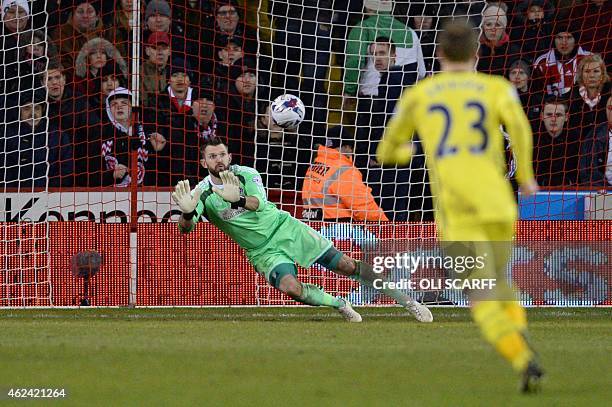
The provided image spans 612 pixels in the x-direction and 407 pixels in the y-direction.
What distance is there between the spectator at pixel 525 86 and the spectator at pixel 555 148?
18cm

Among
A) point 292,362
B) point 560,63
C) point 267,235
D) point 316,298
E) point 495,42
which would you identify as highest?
point 495,42

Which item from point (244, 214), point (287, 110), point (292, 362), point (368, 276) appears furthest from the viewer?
point (287, 110)

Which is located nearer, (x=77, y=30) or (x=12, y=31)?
(x=77, y=30)

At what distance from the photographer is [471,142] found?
6.67 m

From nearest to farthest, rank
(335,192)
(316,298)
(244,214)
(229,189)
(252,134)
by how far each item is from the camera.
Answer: (229,189)
(316,298)
(244,214)
(335,192)
(252,134)

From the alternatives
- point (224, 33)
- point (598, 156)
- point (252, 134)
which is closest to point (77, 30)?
point (224, 33)

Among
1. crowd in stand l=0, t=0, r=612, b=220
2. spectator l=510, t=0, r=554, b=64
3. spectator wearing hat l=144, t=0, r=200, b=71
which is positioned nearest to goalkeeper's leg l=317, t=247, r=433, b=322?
crowd in stand l=0, t=0, r=612, b=220

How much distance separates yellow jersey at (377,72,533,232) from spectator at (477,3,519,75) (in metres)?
9.46

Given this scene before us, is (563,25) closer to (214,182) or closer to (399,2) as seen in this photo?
(399,2)

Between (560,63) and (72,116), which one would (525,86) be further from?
(72,116)

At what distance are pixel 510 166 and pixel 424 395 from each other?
1024 centimetres

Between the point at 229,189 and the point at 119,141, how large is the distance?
457cm

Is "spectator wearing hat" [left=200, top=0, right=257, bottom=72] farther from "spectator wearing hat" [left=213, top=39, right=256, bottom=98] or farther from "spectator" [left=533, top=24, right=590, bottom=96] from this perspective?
"spectator" [left=533, top=24, right=590, bottom=96]

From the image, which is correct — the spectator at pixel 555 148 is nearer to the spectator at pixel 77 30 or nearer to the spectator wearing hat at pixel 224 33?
the spectator wearing hat at pixel 224 33
